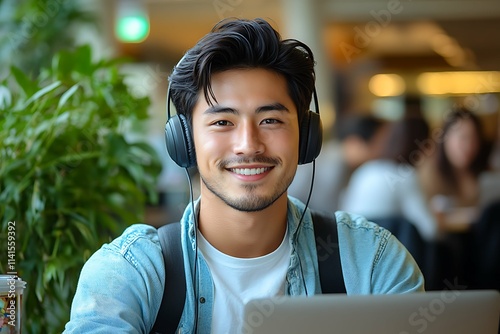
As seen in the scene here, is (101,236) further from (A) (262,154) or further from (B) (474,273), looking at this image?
(B) (474,273)

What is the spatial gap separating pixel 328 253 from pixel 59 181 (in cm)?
74

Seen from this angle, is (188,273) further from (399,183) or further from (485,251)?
(485,251)

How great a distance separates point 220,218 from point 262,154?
0.56ft

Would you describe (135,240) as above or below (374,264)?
above

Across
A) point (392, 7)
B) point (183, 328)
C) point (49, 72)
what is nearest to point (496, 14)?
point (392, 7)

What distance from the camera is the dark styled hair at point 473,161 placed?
175 inches

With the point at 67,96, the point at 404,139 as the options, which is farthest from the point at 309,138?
the point at 404,139

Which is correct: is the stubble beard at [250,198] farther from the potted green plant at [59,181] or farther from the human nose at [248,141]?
the potted green plant at [59,181]

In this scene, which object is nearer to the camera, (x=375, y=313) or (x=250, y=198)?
(x=375, y=313)

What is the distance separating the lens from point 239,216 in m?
1.57

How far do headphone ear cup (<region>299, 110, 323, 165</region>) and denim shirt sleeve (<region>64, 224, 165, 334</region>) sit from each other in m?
0.36

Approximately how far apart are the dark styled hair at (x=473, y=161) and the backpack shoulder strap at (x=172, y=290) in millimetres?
3155

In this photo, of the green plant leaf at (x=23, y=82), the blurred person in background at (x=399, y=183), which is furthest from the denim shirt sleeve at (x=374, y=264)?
the blurred person in background at (x=399, y=183)

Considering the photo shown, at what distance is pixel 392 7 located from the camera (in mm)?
8523
